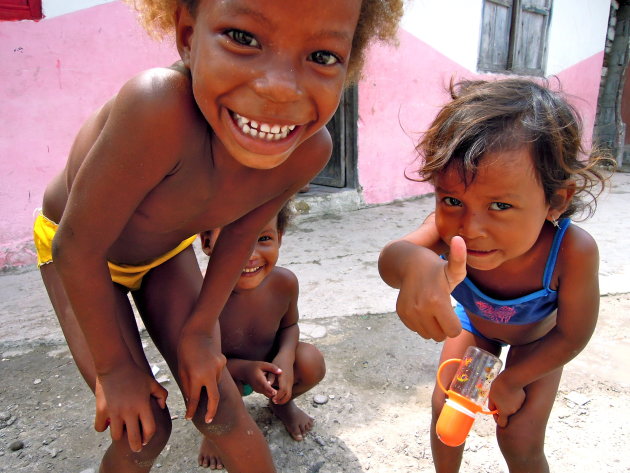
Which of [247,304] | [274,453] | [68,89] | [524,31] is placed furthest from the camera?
[524,31]

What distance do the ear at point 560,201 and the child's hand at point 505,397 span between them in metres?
0.48

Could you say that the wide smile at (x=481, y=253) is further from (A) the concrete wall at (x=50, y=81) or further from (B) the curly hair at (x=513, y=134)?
(A) the concrete wall at (x=50, y=81)

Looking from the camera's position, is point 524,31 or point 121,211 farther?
point 524,31

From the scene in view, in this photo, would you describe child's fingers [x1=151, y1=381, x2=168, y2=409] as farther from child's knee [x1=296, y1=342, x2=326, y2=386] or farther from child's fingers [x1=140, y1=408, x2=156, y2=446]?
child's knee [x1=296, y1=342, x2=326, y2=386]

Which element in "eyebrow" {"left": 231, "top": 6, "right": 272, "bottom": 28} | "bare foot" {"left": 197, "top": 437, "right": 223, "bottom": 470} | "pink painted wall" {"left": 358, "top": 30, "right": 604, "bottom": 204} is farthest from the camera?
"pink painted wall" {"left": 358, "top": 30, "right": 604, "bottom": 204}

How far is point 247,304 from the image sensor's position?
1836 millimetres

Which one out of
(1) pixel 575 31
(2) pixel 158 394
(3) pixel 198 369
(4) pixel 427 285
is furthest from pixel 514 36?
(2) pixel 158 394

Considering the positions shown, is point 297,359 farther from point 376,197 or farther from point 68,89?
point 376,197

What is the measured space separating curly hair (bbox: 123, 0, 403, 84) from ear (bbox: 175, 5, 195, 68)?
0.07m

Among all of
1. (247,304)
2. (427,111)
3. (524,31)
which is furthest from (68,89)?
(524,31)

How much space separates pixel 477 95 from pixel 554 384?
2.91 feet

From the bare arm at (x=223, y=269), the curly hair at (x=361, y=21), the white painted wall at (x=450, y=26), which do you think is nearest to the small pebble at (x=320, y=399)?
the bare arm at (x=223, y=269)

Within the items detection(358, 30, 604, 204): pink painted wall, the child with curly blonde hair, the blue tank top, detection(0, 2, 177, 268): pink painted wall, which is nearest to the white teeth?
the child with curly blonde hair

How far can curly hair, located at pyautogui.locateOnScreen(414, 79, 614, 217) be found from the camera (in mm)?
1259
